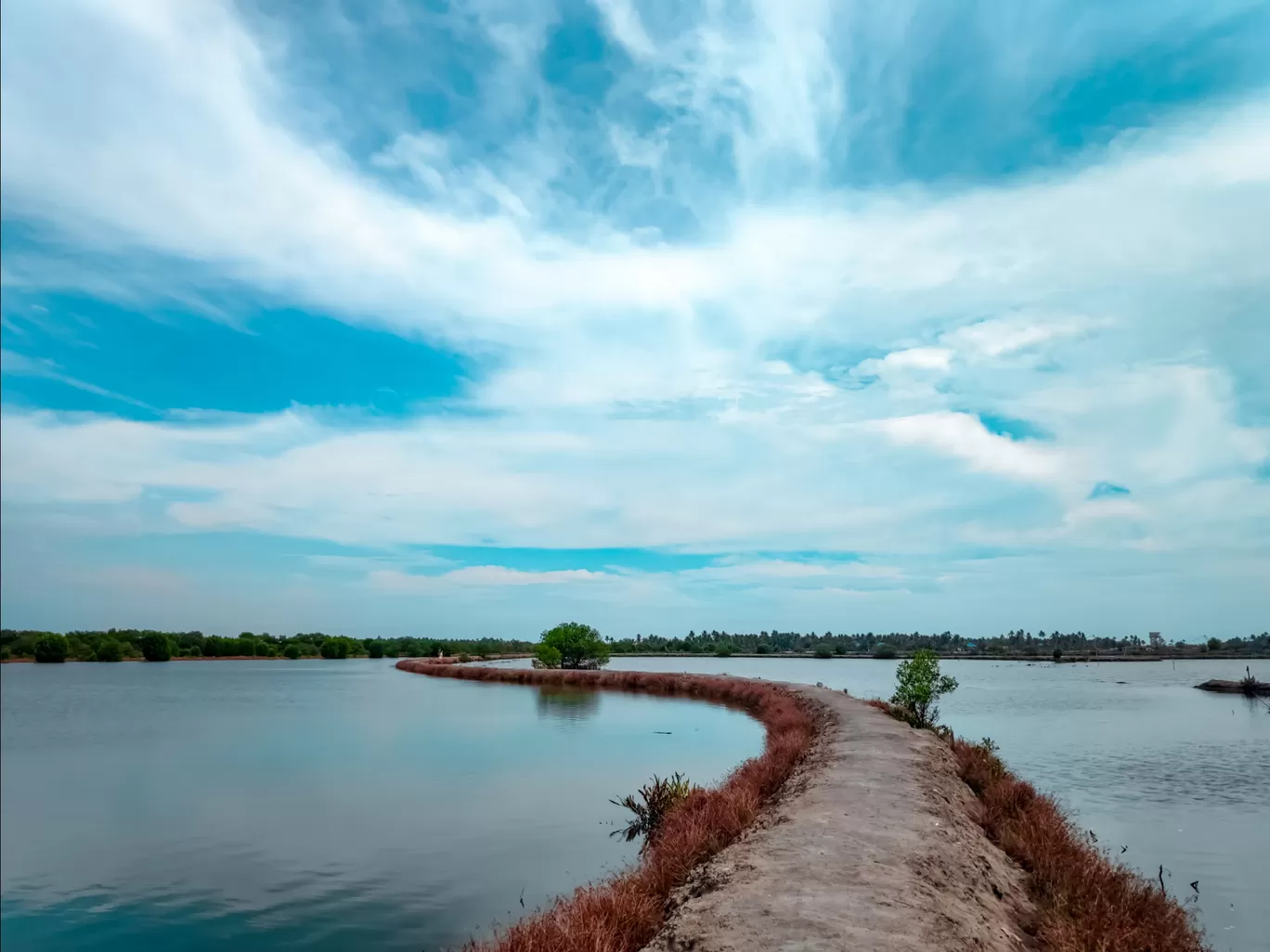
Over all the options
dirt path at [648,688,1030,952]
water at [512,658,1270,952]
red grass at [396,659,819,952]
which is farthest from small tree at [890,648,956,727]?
dirt path at [648,688,1030,952]

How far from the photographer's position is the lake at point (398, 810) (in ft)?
38.5

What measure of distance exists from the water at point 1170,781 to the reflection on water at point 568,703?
18.6m

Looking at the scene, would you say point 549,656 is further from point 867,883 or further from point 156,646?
point 867,883

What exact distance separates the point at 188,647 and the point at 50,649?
48321 mm

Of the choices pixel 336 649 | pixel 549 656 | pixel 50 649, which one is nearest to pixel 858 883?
pixel 549 656

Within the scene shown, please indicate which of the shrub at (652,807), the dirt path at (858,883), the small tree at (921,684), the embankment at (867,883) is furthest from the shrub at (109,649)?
the dirt path at (858,883)

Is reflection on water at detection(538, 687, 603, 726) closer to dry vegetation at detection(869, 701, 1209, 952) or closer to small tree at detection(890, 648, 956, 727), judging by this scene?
small tree at detection(890, 648, 956, 727)

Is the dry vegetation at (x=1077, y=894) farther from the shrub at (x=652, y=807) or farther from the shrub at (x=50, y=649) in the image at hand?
the shrub at (x=50, y=649)

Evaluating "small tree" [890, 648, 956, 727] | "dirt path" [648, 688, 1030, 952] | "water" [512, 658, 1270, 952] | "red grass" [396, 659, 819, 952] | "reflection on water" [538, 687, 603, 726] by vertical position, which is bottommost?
"water" [512, 658, 1270, 952]

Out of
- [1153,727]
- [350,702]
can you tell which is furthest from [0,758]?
[1153,727]

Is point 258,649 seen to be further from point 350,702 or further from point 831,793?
point 831,793

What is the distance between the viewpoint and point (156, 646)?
111938 mm

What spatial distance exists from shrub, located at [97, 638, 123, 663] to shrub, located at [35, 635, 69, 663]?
371 inches

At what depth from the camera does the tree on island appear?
3219 inches
